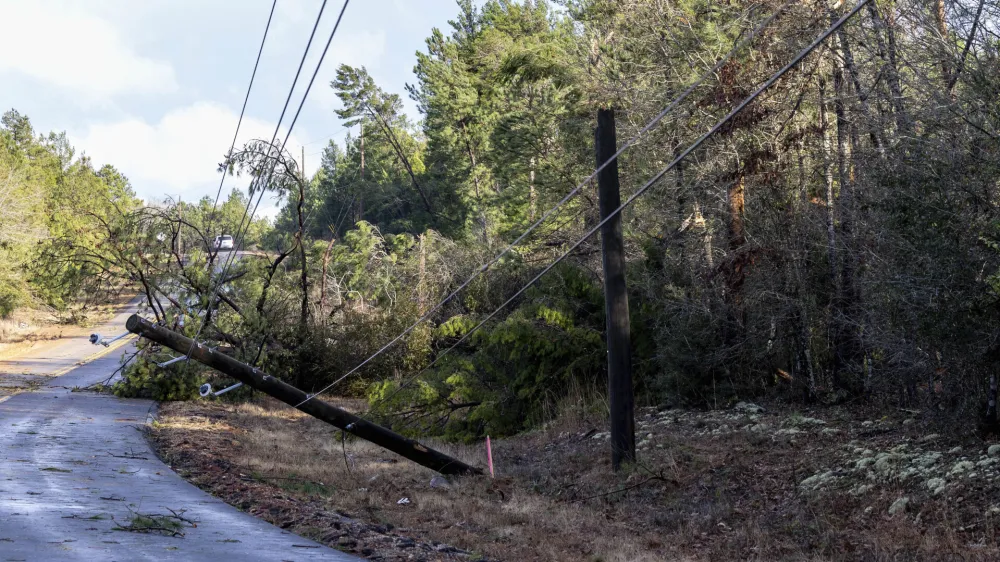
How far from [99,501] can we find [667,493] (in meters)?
7.78

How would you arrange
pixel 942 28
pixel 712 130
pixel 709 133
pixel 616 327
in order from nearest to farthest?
pixel 709 133 < pixel 712 130 < pixel 942 28 < pixel 616 327

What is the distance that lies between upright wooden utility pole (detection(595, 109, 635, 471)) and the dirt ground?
Result: 537 millimetres

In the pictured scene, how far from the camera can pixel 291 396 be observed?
13.2 meters

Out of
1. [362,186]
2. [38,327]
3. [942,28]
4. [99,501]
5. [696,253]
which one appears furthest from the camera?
[362,186]

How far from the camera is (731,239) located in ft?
64.1

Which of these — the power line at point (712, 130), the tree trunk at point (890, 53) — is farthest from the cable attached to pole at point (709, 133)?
the tree trunk at point (890, 53)

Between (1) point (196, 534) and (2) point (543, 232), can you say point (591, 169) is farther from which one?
(1) point (196, 534)

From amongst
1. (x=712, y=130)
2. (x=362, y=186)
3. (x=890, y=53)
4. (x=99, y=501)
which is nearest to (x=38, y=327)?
(x=362, y=186)

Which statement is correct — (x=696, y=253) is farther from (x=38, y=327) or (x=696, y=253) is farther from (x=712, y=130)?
(x=38, y=327)

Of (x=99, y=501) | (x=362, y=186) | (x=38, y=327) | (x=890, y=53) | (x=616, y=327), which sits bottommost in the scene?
(x=99, y=501)

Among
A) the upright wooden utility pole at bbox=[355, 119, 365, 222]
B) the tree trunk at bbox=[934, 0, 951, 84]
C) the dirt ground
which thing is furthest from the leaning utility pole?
the upright wooden utility pole at bbox=[355, 119, 365, 222]

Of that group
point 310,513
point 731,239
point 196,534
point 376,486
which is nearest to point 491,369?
point 731,239

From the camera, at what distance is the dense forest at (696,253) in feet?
38.3

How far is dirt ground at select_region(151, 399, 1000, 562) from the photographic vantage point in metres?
9.86
